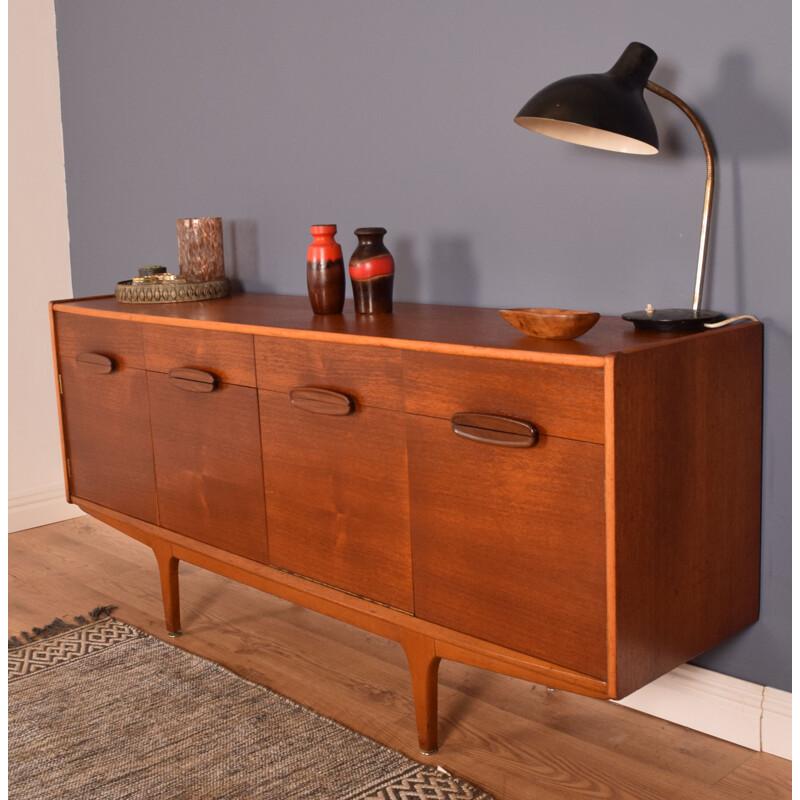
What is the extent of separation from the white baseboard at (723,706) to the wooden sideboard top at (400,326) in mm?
731

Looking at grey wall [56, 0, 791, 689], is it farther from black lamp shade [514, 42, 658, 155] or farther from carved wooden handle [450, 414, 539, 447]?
carved wooden handle [450, 414, 539, 447]

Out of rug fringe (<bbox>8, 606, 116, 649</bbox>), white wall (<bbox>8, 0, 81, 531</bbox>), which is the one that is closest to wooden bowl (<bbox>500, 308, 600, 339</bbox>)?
rug fringe (<bbox>8, 606, 116, 649</bbox>)

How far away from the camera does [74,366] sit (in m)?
2.64

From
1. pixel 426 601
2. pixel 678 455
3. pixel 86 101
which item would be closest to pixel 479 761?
pixel 426 601

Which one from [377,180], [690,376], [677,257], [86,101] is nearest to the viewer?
[690,376]

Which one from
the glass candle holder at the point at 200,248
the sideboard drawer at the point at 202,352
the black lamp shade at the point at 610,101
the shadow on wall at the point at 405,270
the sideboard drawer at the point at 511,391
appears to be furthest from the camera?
the glass candle holder at the point at 200,248

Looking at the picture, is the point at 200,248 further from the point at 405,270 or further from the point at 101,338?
the point at 405,270

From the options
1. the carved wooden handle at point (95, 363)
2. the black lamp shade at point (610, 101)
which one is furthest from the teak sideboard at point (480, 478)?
the black lamp shade at point (610, 101)

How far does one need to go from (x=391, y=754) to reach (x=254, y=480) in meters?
0.65

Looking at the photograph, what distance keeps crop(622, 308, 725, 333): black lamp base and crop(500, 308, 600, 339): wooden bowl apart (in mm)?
115

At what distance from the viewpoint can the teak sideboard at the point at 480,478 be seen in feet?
4.94

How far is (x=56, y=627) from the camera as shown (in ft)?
8.52

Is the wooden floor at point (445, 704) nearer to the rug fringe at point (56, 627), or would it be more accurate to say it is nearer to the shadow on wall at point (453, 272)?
the rug fringe at point (56, 627)

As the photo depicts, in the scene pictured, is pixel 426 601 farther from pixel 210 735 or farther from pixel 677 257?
pixel 677 257
